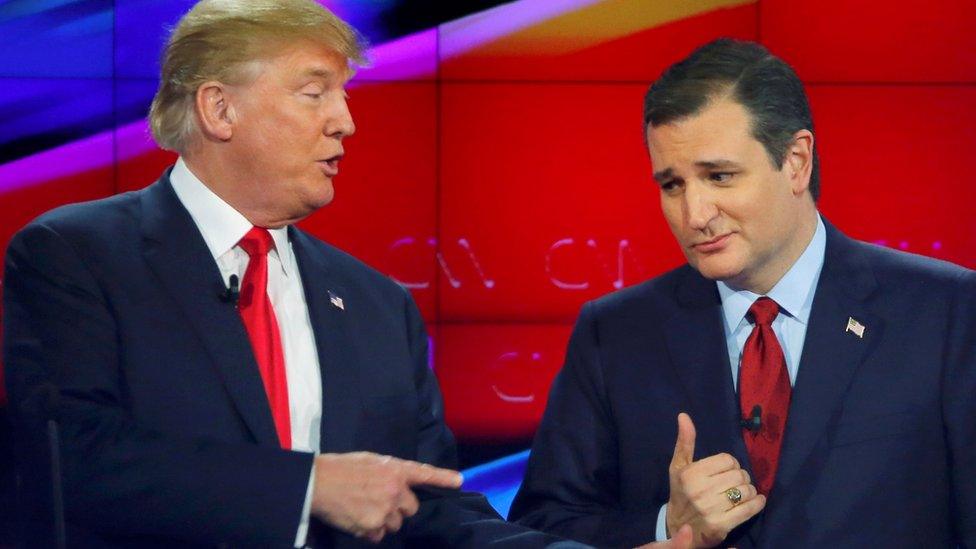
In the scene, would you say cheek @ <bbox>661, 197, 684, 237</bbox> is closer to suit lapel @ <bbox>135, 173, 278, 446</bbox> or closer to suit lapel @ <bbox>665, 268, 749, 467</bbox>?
suit lapel @ <bbox>665, 268, 749, 467</bbox>

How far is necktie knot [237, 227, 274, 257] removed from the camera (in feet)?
7.06

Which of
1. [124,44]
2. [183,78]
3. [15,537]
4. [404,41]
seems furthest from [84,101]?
[183,78]

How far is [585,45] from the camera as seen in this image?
13.6 feet

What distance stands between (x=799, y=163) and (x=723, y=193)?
0.58 feet

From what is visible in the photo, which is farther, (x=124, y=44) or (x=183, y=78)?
(x=124, y=44)

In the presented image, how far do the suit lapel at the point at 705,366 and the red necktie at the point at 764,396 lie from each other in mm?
21

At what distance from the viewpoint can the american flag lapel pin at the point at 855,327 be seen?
2.18 meters

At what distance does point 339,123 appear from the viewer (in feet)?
7.22

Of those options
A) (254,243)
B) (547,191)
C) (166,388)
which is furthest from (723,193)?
(547,191)

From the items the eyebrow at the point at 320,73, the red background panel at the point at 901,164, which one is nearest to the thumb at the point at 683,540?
the eyebrow at the point at 320,73

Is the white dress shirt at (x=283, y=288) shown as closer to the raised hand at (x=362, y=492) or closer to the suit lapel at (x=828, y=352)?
the raised hand at (x=362, y=492)

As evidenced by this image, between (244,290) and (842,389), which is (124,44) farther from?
(842,389)

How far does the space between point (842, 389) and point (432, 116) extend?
7.36ft

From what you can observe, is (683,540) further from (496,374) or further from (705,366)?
(496,374)
